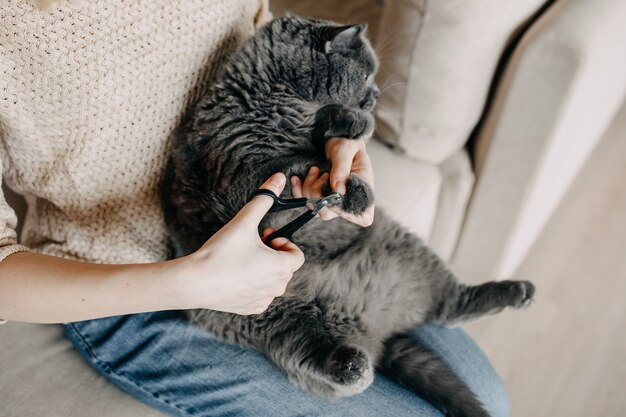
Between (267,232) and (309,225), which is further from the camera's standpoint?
(309,225)

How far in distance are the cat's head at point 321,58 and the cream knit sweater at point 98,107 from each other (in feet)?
0.33

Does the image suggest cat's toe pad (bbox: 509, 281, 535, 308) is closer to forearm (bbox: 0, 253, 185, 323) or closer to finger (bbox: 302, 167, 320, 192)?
finger (bbox: 302, 167, 320, 192)

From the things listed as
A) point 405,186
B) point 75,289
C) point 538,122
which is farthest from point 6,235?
point 538,122

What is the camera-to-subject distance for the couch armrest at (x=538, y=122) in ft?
3.56

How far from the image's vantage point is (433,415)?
94cm

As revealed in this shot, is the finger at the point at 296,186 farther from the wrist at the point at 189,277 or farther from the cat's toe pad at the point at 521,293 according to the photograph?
the cat's toe pad at the point at 521,293

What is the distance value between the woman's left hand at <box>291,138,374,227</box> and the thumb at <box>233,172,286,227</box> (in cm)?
8

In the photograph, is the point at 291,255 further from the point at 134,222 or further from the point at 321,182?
the point at 134,222

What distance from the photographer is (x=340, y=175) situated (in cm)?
82

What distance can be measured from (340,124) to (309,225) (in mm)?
195

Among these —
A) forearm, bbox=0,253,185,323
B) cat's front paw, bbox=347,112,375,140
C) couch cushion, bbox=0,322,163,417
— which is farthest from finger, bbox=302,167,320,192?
couch cushion, bbox=0,322,163,417

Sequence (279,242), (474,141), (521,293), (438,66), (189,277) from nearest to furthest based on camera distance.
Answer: (189,277) → (279,242) → (521,293) → (438,66) → (474,141)

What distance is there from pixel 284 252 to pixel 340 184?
13 cm

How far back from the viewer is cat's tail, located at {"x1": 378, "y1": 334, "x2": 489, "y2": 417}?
3.09 feet
